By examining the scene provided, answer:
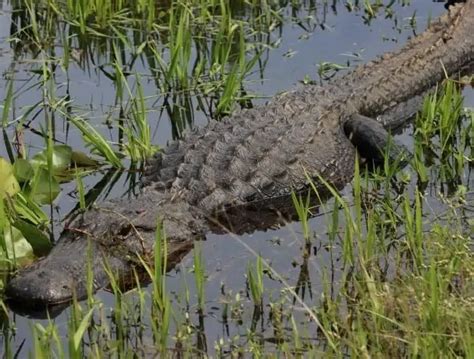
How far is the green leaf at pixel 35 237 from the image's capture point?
488cm

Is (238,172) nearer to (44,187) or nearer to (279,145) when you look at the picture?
(279,145)

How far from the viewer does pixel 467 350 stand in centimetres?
330

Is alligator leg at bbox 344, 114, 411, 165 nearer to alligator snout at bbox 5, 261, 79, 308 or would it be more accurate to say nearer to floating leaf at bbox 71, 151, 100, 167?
floating leaf at bbox 71, 151, 100, 167

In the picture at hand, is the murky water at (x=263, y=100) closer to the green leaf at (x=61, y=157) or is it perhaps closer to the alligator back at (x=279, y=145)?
the green leaf at (x=61, y=157)

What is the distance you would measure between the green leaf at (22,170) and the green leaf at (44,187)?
0.07 meters

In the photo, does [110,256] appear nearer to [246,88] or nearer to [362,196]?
[362,196]

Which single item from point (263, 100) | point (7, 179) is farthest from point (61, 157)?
point (263, 100)

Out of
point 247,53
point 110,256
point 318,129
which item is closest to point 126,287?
point 110,256

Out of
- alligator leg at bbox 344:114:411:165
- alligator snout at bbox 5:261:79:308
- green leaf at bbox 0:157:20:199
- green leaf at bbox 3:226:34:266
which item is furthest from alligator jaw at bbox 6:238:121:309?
alligator leg at bbox 344:114:411:165

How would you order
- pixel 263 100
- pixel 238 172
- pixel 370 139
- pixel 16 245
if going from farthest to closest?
pixel 263 100 → pixel 370 139 → pixel 238 172 → pixel 16 245

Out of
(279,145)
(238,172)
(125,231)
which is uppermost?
(279,145)

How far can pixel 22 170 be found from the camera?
5379 millimetres

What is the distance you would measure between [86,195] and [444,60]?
9.09 feet

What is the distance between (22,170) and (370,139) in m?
1.98
